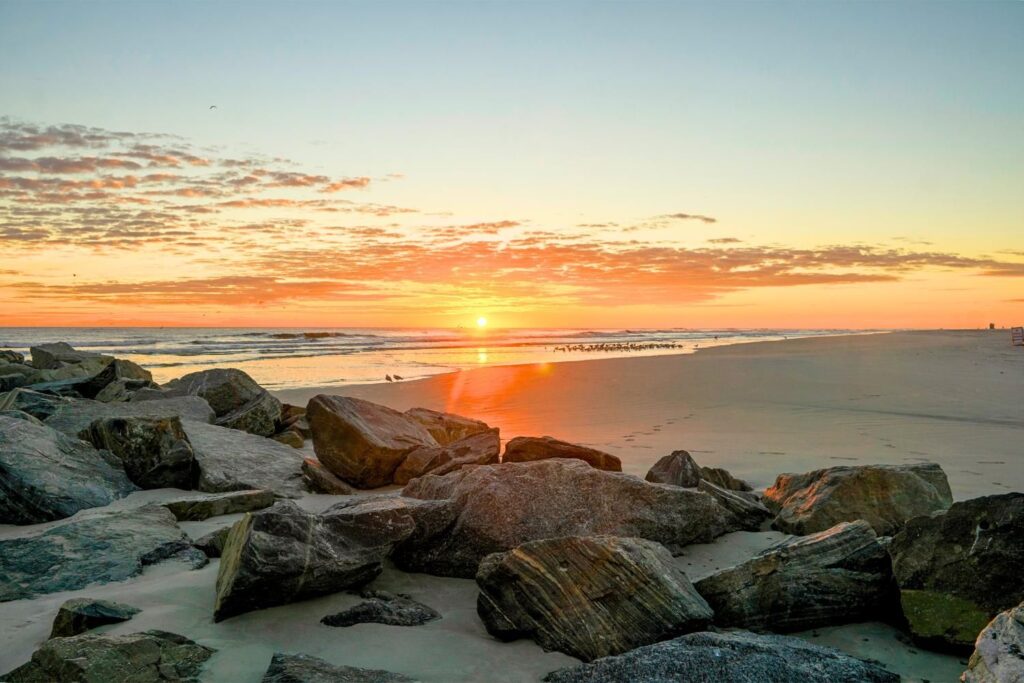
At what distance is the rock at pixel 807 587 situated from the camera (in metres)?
4.12

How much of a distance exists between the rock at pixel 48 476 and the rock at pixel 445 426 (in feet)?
12.1

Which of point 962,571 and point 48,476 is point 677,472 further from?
point 48,476

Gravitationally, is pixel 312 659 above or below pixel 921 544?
below

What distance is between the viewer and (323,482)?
7.51m

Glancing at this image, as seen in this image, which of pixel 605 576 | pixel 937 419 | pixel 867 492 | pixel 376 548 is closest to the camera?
pixel 605 576

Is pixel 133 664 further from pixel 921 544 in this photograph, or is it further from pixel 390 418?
pixel 390 418

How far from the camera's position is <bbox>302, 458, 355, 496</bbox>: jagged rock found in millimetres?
7504

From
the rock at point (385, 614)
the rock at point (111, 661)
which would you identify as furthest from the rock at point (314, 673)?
the rock at point (385, 614)

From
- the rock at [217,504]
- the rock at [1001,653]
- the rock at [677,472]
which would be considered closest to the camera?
the rock at [1001,653]

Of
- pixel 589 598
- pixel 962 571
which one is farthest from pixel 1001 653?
pixel 589 598

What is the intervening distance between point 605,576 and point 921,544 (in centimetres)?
187

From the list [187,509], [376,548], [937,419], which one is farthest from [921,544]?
[937,419]

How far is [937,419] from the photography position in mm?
12234

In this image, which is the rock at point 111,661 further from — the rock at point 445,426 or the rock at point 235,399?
the rock at point 235,399
